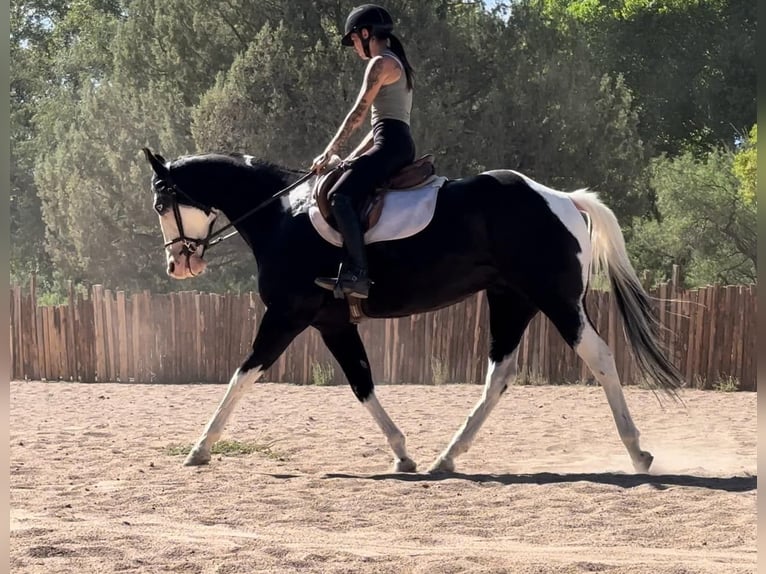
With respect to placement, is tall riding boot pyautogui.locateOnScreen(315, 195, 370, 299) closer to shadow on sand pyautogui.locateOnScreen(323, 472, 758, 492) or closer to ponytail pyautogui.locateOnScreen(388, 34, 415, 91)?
ponytail pyautogui.locateOnScreen(388, 34, 415, 91)

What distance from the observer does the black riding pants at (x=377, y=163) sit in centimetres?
671

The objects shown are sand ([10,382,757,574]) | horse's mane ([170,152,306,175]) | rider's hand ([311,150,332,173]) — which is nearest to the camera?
sand ([10,382,757,574])

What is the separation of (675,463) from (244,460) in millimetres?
2847

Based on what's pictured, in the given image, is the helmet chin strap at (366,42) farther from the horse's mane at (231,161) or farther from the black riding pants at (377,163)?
the horse's mane at (231,161)

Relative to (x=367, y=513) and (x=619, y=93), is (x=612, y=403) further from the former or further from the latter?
(x=619, y=93)

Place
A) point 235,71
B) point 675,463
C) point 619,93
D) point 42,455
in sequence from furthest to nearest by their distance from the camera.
Result: 1. point 619,93
2. point 235,71
3. point 42,455
4. point 675,463

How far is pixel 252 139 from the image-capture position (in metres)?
19.8

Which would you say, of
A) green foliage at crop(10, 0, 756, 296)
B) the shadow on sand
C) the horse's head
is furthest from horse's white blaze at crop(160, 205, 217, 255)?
green foliage at crop(10, 0, 756, 296)

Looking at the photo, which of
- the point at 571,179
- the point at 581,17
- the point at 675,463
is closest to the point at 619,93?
the point at 571,179

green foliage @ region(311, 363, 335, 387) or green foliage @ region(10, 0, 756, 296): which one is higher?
green foliage @ region(10, 0, 756, 296)

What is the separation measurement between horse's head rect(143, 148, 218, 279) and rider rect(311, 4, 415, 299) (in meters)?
0.98

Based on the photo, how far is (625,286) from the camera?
23.5 feet

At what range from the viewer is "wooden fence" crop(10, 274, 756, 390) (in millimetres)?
13516

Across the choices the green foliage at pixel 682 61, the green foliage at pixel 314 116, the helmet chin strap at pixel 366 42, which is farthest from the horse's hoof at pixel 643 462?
Result: the green foliage at pixel 682 61
